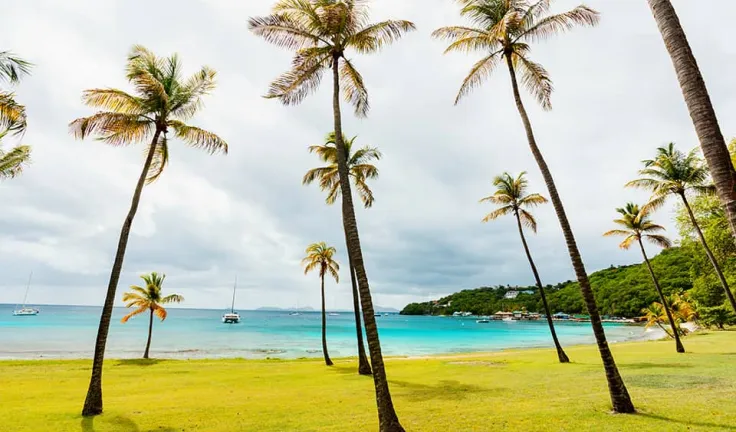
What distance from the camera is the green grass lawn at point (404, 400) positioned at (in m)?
10.0

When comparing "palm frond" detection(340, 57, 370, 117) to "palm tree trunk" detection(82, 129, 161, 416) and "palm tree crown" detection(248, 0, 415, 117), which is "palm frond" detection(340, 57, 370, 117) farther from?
"palm tree trunk" detection(82, 129, 161, 416)

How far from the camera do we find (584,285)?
11695 mm

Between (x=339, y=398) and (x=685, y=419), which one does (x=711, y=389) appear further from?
(x=339, y=398)

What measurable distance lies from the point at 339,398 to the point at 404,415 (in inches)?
150

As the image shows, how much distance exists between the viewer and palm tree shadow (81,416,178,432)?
10.2 metres

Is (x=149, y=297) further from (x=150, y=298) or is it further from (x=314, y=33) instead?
(x=314, y=33)

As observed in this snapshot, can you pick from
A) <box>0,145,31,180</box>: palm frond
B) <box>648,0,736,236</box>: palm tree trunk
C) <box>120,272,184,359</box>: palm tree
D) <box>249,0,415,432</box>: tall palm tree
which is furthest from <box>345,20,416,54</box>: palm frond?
<box>120,272,184,359</box>: palm tree

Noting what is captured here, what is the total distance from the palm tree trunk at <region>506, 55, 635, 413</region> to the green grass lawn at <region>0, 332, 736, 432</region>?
19.9 inches

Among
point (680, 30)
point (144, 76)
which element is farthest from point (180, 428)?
point (680, 30)

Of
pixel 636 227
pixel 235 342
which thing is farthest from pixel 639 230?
pixel 235 342

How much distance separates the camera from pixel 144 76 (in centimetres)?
1386

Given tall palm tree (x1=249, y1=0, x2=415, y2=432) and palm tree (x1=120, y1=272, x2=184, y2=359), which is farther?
palm tree (x1=120, y1=272, x2=184, y2=359)

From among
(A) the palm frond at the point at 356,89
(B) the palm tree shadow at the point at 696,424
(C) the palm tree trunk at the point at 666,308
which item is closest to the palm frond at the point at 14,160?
(A) the palm frond at the point at 356,89

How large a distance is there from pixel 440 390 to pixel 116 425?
11.9 meters
